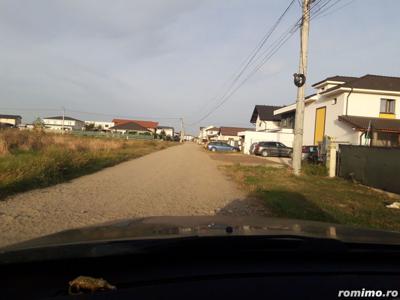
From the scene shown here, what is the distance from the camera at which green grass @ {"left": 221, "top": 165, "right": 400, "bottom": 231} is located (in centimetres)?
873

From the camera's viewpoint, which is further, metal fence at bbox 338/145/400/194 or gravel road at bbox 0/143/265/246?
metal fence at bbox 338/145/400/194

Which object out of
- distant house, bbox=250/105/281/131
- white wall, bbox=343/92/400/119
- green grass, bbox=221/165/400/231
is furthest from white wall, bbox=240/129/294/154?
green grass, bbox=221/165/400/231

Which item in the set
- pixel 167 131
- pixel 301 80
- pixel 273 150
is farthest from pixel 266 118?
pixel 167 131

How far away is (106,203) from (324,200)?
562 centimetres

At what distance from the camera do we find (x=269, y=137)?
47.6 m

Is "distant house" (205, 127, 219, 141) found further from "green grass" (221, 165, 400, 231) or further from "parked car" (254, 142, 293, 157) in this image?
"green grass" (221, 165, 400, 231)

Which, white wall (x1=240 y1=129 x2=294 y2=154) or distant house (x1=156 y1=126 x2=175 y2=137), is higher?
distant house (x1=156 y1=126 x2=175 y2=137)

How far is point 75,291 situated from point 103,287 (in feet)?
0.41

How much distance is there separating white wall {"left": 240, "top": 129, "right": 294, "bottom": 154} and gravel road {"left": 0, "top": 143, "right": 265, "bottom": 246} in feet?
107

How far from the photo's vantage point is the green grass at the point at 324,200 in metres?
8.73

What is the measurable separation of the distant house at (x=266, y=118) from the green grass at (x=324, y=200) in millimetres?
40683

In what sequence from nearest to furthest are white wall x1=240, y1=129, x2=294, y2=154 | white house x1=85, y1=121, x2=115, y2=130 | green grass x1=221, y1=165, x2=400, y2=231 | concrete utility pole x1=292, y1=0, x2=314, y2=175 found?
green grass x1=221, y1=165, x2=400, y2=231
concrete utility pole x1=292, y1=0, x2=314, y2=175
white wall x1=240, y1=129, x2=294, y2=154
white house x1=85, y1=121, x2=115, y2=130

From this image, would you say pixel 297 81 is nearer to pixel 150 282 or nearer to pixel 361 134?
pixel 361 134

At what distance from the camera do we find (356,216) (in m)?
9.01
